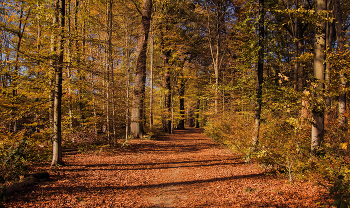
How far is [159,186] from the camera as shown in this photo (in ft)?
20.9

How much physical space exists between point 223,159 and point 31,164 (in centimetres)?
805

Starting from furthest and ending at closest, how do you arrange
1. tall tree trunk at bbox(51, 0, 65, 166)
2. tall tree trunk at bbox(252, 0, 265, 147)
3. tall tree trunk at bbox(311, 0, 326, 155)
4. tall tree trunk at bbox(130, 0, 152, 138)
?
tall tree trunk at bbox(130, 0, 152, 138) → tall tree trunk at bbox(252, 0, 265, 147) → tall tree trunk at bbox(51, 0, 65, 166) → tall tree trunk at bbox(311, 0, 326, 155)

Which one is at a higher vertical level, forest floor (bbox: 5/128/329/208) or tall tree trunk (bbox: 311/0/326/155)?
tall tree trunk (bbox: 311/0/326/155)

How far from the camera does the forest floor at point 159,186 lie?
480 centimetres

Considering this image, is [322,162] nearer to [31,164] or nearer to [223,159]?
[223,159]

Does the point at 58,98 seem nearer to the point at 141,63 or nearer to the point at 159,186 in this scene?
the point at 159,186

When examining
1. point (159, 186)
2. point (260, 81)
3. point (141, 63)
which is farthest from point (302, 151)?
point (141, 63)

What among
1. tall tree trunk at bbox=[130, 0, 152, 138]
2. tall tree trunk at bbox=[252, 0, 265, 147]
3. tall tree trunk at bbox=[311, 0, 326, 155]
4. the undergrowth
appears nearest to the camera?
the undergrowth

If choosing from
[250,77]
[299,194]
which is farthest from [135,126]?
[299,194]

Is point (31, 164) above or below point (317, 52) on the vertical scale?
below

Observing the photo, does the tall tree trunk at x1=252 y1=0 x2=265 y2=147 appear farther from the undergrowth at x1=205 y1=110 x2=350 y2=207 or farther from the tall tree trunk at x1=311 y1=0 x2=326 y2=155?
the tall tree trunk at x1=311 y1=0 x2=326 y2=155

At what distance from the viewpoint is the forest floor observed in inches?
189

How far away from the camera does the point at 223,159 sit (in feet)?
32.3

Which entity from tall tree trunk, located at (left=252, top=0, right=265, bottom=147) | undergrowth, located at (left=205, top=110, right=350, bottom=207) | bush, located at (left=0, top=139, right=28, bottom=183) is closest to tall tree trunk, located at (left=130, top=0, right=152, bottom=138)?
tall tree trunk, located at (left=252, top=0, right=265, bottom=147)
